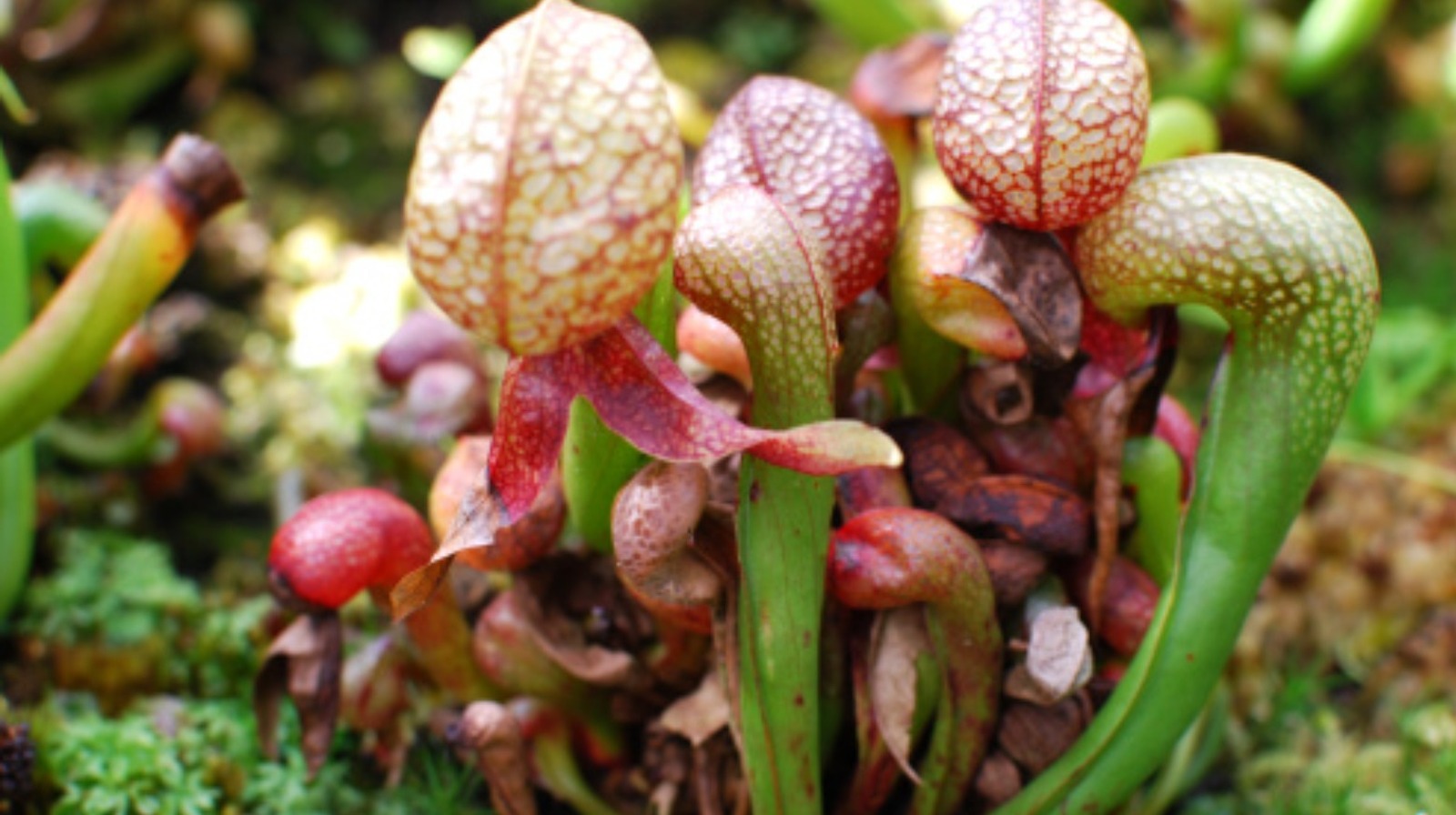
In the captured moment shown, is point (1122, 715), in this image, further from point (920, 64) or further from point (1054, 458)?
point (920, 64)

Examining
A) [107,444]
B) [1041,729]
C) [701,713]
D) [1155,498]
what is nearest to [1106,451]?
[1155,498]

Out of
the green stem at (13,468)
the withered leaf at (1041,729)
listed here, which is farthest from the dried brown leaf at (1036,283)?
the green stem at (13,468)

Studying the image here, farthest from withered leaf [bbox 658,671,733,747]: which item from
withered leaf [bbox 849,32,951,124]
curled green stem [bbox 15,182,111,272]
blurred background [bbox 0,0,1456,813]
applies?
curled green stem [bbox 15,182,111,272]

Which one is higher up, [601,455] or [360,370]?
[601,455]

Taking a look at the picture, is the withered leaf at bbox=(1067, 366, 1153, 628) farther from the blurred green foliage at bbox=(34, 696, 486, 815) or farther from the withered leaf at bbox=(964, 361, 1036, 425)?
the blurred green foliage at bbox=(34, 696, 486, 815)

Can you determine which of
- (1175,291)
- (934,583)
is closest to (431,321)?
(934,583)

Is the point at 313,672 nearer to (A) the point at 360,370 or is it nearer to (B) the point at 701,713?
(B) the point at 701,713

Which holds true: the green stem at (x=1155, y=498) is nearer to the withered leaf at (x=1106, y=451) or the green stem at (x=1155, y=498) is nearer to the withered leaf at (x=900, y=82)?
the withered leaf at (x=1106, y=451)
